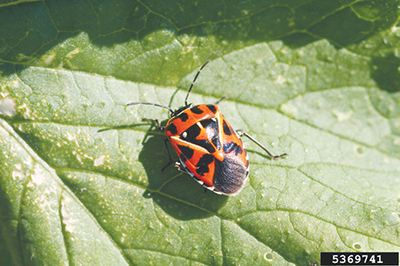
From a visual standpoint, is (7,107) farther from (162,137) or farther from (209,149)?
(209,149)

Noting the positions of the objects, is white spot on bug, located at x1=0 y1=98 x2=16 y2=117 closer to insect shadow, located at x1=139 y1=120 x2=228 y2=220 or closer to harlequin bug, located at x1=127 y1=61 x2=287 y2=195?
insect shadow, located at x1=139 y1=120 x2=228 y2=220

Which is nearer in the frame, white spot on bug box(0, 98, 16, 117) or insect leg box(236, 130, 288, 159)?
white spot on bug box(0, 98, 16, 117)

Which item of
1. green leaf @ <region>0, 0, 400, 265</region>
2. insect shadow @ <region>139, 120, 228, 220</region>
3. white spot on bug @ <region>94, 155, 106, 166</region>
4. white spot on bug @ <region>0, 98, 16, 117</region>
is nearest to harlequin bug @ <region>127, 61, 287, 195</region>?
insect shadow @ <region>139, 120, 228, 220</region>

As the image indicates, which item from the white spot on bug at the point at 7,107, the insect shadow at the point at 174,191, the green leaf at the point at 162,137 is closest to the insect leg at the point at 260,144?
the green leaf at the point at 162,137

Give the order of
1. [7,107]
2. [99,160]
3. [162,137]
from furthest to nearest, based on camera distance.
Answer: [162,137], [99,160], [7,107]

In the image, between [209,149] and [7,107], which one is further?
[209,149]

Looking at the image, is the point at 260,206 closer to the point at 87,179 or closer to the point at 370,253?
the point at 370,253

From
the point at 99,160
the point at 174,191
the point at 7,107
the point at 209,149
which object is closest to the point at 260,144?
the point at 209,149

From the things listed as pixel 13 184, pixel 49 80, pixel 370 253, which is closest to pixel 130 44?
pixel 49 80
